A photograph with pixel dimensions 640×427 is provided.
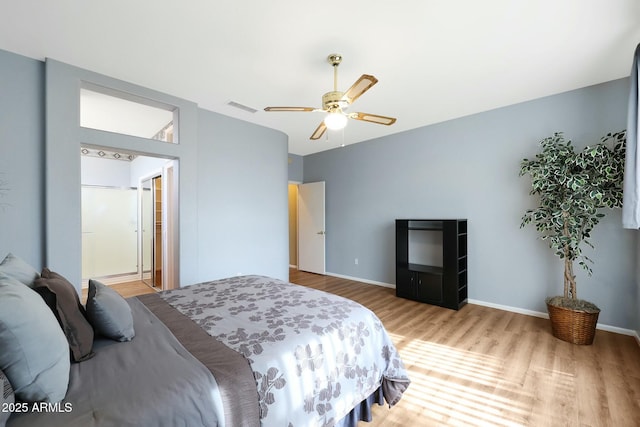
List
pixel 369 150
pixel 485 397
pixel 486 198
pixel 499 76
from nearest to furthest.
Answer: pixel 485 397, pixel 499 76, pixel 486 198, pixel 369 150

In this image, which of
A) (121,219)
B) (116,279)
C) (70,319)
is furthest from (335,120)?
(116,279)

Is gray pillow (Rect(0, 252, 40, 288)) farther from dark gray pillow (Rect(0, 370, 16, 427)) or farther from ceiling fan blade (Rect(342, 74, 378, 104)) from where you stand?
ceiling fan blade (Rect(342, 74, 378, 104))

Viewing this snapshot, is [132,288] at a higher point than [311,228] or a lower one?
lower

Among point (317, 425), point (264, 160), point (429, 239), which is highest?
point (264, 160)

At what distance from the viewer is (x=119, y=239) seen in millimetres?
5258

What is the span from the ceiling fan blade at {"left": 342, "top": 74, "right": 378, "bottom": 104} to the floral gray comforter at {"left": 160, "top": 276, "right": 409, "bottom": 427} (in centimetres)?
157

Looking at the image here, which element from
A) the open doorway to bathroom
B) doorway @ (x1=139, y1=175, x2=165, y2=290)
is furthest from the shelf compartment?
the open doorway to bathroom

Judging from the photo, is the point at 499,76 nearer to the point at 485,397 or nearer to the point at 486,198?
the point at 486,198

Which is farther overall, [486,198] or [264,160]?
[264,160]

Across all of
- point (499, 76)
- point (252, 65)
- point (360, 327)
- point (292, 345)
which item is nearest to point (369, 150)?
point (499, 76)

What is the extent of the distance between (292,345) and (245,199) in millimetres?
3045

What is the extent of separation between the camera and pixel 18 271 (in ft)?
4.11

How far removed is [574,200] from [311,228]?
4240mm

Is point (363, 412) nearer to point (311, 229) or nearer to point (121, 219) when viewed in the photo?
point (311, 229)
